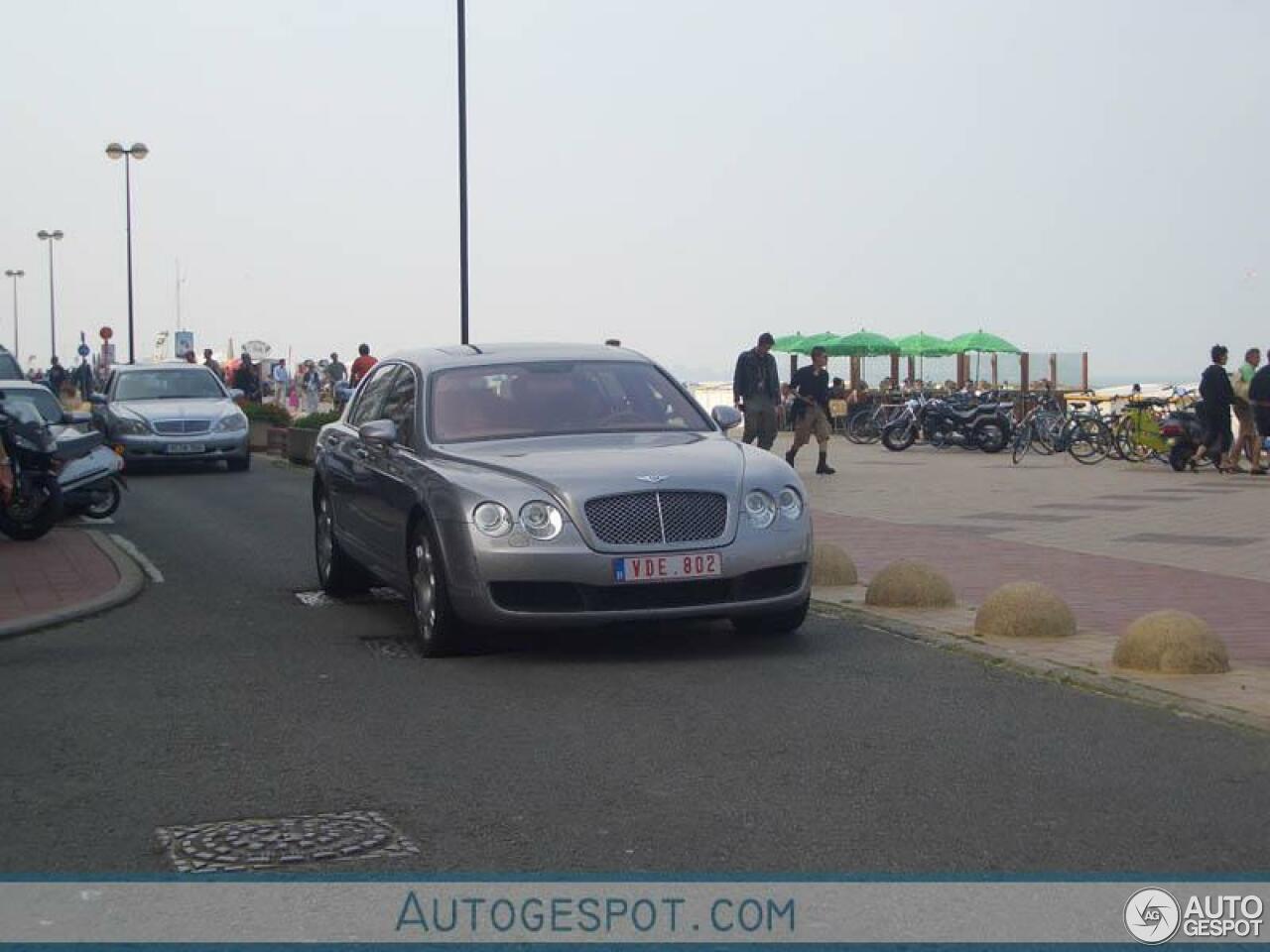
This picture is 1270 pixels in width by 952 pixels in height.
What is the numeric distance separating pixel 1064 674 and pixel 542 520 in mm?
2553

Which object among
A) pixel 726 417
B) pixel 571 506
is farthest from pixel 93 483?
pixel 571 506

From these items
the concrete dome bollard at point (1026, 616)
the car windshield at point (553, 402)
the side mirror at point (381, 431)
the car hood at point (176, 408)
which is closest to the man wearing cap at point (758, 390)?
the car hood at point (176, 408)

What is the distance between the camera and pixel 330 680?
344 inches

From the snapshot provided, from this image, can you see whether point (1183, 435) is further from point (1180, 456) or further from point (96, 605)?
point (96, 605)

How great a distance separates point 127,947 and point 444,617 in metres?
4.57

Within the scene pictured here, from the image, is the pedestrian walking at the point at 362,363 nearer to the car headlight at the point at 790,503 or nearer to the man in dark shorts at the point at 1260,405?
the man in dark shorts at the point at 1260,405

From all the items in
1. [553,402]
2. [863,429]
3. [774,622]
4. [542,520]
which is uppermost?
[553,402]

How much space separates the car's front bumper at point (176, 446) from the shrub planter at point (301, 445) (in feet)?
4.96

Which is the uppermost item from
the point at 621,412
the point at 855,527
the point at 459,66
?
the point at 459,66

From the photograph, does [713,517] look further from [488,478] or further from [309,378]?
[309,378]

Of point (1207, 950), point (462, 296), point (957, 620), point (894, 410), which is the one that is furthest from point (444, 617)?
point (894, 410)

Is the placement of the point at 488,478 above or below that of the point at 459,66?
below

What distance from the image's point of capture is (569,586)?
9008 millimetres

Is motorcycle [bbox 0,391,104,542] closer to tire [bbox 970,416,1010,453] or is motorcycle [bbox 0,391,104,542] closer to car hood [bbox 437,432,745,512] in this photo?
car hood [bbox 437,432,745,512]
